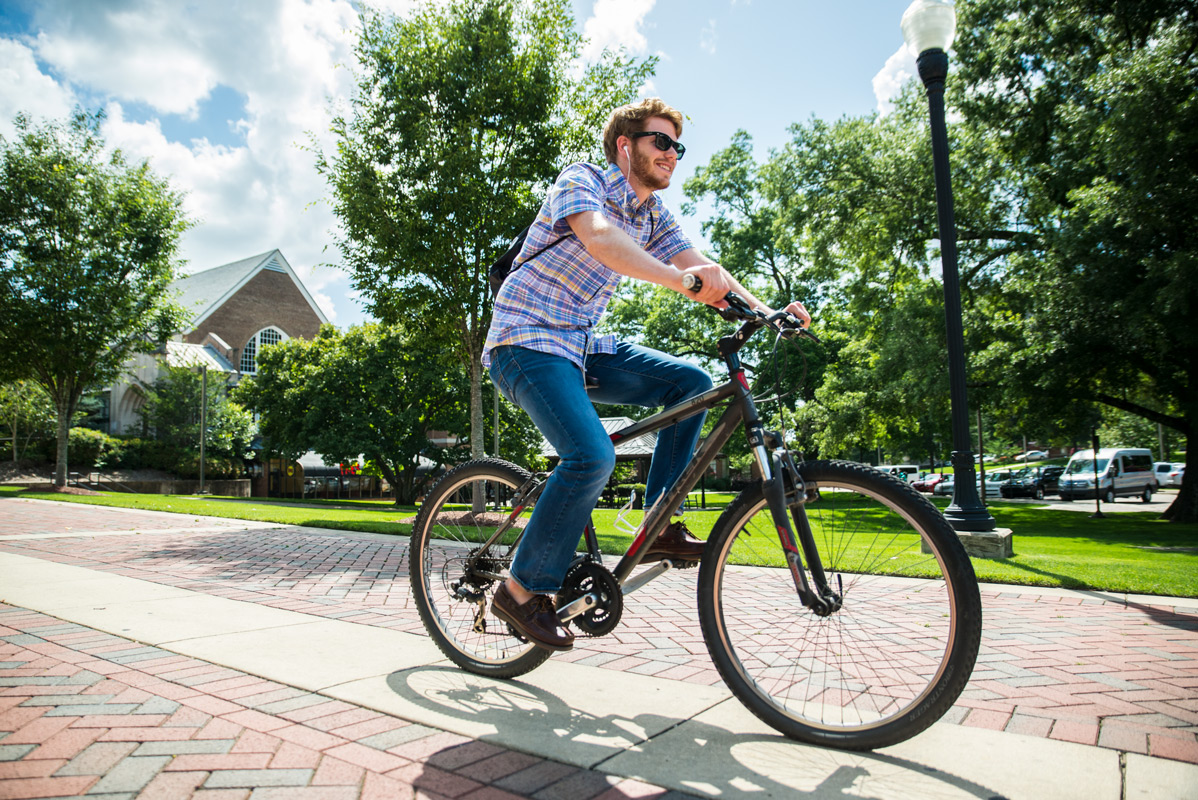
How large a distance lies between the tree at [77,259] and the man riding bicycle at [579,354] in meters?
25.6

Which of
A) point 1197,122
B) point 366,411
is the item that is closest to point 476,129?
point 1197,122

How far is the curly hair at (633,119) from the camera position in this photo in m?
2.82

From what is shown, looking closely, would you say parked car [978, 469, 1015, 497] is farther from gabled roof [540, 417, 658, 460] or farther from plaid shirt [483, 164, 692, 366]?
plaid shirt [483, 164, 692, 366]

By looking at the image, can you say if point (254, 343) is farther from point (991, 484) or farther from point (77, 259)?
point (991, 484)

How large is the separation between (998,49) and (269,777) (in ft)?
74.2

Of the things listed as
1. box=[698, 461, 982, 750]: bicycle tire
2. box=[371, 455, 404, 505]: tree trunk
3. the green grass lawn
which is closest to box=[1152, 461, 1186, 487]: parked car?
the green grass lawn

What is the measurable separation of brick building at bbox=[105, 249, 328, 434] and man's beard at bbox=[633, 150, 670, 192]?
51521 mm

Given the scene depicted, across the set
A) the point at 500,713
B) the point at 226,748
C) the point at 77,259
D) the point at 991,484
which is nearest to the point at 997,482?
the point at 991,484

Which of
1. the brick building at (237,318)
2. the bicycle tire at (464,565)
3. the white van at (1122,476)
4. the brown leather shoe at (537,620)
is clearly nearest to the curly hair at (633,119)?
the bicycle tire at (464,565)

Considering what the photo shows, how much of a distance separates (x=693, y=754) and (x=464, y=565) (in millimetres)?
1436

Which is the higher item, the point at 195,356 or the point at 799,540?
the point at 195,356

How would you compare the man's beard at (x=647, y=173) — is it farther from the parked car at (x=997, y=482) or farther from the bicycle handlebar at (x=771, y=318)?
the parked car at (x=997, y=482)

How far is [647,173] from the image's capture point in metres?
2.85

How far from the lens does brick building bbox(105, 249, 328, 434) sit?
4838 cm
